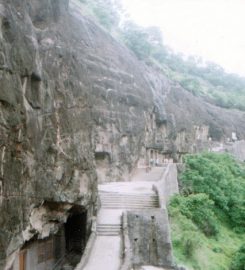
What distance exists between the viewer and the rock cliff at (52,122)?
988 centimetres

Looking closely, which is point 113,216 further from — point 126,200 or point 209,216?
point 209,216

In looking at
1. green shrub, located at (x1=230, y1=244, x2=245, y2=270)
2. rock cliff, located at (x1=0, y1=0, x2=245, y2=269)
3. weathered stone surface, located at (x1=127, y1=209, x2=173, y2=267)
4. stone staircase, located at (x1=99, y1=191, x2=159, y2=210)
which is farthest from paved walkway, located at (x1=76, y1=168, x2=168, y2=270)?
green shrub, located at (x1=230, y1=244, x2=245, y2=270)

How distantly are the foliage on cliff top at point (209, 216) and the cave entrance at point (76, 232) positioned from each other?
4.57 m

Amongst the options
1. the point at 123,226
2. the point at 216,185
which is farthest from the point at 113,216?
the point at 216,185

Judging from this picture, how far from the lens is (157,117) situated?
107ft

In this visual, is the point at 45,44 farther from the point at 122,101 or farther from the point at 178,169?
the point at 178,169

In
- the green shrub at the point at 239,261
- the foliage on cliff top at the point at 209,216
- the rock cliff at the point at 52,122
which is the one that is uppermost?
the rock cliff at the point at 52,122

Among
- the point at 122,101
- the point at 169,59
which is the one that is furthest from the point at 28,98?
the point at 169,59

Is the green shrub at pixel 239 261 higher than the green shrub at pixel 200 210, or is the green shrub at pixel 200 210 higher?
the green shrub at pixel 200 210

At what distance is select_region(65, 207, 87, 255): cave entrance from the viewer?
667 inches

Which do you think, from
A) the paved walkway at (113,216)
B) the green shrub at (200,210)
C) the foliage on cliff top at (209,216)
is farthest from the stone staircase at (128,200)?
the green shrub at (200,210)

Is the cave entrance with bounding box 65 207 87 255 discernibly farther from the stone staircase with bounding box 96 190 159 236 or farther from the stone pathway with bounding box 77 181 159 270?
the stone staircase with bounding box 96 190 159 236

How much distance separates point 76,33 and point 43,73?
47.9ft

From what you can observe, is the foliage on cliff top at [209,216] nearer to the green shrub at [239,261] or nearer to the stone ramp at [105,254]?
the green shrub at [239,261]
